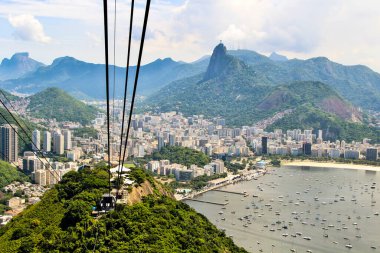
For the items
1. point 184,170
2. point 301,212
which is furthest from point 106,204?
point 184,170

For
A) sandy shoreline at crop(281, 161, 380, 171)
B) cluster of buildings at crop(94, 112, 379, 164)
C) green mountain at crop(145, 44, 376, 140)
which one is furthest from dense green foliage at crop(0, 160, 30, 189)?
green mountain at crop(145, 44, 376, 140)

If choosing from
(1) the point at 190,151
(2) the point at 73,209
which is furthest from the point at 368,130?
(2) the point at 73,209

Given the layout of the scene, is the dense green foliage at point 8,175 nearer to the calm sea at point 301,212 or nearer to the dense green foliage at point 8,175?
the dense green foliage at point 8,175

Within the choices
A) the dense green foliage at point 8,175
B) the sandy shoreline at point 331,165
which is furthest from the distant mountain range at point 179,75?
the dense green foliage at point 8,175

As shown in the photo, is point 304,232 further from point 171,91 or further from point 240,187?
point 171,91

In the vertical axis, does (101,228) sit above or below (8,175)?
above

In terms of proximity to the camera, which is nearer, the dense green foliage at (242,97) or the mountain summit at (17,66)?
the dense green foliage at (242,97)

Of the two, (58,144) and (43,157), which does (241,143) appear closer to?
(58,144)
